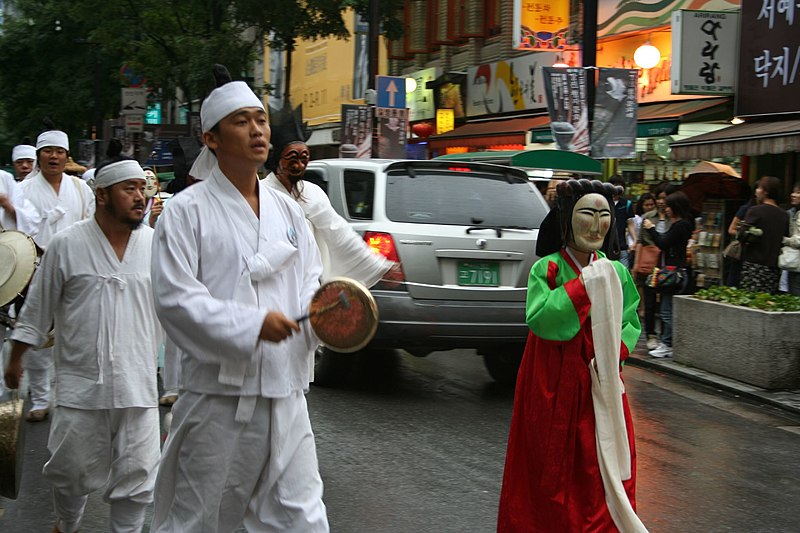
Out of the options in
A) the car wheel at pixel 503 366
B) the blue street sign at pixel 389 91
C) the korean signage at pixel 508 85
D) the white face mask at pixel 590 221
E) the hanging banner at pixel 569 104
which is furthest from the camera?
the korean signage at pixel 508 85

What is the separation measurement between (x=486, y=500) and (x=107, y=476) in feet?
6.76

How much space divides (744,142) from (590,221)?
31.4 feet

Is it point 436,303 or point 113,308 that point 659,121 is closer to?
point 436,303

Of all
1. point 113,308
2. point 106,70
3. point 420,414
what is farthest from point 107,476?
point 106,70

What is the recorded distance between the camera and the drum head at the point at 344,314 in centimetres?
321

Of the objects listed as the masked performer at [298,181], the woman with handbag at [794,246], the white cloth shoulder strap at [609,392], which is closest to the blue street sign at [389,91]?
the woman with handbag at [794,246]

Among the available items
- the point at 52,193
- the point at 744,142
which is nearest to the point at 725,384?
the point at 744,142

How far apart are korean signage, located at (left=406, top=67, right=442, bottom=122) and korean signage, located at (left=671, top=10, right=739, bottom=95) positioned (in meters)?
13.3

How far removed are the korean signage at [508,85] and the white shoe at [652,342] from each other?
1182 centimetres

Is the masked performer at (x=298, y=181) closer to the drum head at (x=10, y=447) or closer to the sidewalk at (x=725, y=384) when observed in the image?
the drum head at (x=10, y=447)

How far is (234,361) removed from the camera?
323 centimetres

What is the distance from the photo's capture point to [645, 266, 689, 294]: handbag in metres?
11.0

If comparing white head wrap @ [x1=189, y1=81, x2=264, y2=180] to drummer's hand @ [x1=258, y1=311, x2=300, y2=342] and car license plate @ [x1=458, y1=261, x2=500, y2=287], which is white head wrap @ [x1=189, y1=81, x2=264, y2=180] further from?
car license plate @ [x1=458, y1=261, x2=500, y2=287]

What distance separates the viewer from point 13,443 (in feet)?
15.1
